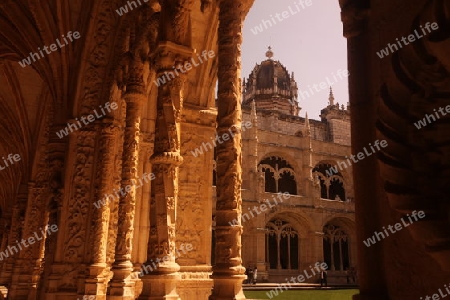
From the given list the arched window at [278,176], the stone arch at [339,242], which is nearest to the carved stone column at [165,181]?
the arched window at [278,176]

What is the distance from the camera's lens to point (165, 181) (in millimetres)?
4910

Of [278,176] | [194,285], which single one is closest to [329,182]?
[278,176]

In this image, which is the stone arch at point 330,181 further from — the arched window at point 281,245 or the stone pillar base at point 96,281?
the stone pillar base at point 96,281

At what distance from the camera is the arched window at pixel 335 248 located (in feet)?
95.6

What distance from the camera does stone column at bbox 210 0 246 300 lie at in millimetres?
4043

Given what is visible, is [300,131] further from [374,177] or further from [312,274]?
[374,177]

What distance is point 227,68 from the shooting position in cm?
468

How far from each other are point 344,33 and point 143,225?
298 inches

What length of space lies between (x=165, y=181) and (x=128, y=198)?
1761 millimetres

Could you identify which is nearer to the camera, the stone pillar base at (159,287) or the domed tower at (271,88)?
the stone pillar base at (159,287)

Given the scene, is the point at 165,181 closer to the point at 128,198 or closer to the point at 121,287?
the point at 128,198

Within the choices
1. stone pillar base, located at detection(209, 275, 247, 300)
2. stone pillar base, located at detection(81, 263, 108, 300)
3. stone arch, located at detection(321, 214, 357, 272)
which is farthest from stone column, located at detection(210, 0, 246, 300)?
A: stone arch, located at detection(321, 214, 357, 272)

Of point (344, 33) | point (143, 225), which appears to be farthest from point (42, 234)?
point (344, 33)

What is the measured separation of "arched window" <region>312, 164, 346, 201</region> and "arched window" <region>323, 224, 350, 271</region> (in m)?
2.43
